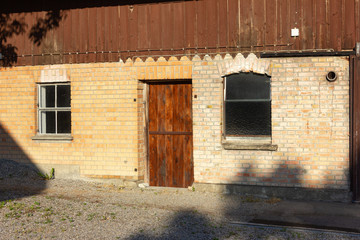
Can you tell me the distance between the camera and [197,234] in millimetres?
6273

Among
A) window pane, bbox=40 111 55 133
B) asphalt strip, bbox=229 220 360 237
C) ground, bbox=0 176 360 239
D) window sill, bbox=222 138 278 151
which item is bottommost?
asphalt strip, bbox=229 220 360 237

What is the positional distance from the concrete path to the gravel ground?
0.29 meters

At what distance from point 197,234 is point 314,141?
3.62 metres

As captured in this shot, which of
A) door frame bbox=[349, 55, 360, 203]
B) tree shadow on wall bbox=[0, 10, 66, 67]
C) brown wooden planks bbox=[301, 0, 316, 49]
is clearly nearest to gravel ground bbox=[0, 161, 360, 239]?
door frame bbox=[349, 55, 360, 203]

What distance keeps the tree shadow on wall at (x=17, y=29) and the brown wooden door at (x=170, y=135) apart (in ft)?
9.14

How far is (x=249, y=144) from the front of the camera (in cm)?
909

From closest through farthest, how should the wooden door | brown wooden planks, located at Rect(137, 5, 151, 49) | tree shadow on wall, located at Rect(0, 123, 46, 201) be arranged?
the wooden door
tree shadow on wall, located at Rect(0, 123, 46, 201)
brown wooden planks, located at Rect(137, 5, 151, 49)

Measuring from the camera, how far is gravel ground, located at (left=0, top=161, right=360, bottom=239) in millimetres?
6316

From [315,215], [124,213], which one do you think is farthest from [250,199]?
[124,213]

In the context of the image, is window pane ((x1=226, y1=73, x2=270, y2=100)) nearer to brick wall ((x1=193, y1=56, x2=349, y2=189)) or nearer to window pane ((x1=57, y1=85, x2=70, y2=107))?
brick wall ((x1=193, y1=56, x2=349, y2=189))

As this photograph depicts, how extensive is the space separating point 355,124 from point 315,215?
2.05 meters

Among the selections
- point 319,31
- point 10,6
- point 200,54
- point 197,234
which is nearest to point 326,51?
point 319,31

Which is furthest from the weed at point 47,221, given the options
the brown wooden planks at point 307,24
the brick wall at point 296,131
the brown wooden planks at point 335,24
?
the brown wooden planks at point 335,24

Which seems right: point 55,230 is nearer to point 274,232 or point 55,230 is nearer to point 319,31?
point 274,232
